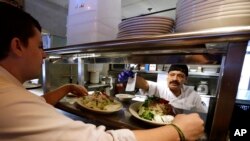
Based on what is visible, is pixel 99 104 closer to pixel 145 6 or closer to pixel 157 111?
pixel 157 111

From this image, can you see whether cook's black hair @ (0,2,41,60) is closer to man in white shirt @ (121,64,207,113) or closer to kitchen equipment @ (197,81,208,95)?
man in white shirt @ (121,64,207,113)

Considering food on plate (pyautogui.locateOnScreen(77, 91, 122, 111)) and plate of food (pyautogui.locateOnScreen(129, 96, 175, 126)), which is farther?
food on plate (pyautogui.locateOnScreen(77, 91, 122, 111))

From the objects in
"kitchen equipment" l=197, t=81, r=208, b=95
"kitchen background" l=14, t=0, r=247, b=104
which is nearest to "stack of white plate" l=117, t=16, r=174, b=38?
"kitchen background" l=14, t=0, r=247, b=104

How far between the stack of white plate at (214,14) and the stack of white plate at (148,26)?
110mm

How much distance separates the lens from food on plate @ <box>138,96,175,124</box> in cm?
75

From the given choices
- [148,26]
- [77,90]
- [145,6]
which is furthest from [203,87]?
[148,26]

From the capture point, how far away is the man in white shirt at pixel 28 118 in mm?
470

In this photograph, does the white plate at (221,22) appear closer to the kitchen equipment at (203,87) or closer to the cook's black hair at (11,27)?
the cook's black hair at (11,27)

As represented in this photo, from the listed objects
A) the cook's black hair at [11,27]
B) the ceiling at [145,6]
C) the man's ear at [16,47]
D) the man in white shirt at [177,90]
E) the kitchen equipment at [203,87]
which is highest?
the ceiling at [145,6]

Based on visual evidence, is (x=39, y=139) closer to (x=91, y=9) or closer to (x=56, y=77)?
(x=91, y=9)

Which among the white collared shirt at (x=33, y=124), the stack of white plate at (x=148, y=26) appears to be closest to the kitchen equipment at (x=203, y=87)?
the stack of white plate at (x=148, y=26)

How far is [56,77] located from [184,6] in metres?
2.29

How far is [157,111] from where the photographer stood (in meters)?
0.83

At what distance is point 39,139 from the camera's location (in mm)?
466
